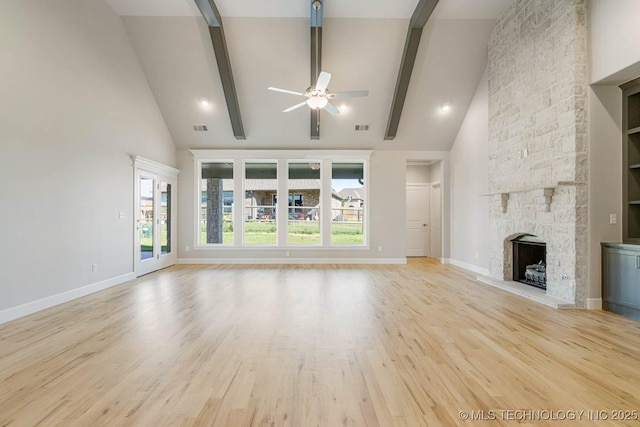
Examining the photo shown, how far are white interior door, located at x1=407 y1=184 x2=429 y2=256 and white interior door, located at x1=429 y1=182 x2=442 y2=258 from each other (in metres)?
0.15

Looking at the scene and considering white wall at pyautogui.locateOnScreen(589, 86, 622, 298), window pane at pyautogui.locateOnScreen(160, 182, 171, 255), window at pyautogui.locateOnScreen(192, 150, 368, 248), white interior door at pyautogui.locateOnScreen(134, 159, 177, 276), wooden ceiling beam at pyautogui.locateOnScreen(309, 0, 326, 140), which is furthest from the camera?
window at pyautogui.locateOnScreen(192, 150, 368, 248)

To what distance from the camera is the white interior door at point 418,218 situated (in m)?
9.38

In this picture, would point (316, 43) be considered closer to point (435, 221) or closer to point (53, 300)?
point (53, 300)

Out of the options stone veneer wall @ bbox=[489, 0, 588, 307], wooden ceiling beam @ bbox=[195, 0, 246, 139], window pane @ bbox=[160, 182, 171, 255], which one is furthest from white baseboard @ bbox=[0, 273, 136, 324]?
stone veneer wall @ bbox=[489, 0, 588, 307]

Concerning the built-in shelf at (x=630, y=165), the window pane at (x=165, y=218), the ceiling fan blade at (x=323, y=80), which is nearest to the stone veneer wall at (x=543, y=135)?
the built-in shelf at (x=630, y=165)

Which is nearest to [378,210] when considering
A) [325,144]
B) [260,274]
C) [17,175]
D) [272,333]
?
[325,144]

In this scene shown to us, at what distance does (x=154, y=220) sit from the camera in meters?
6.83

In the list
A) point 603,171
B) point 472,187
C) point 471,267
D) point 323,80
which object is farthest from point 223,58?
point 471,267

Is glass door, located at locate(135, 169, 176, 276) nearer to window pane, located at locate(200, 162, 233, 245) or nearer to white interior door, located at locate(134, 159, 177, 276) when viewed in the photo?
white interior door, located at locate(134, 159, 177, 276)

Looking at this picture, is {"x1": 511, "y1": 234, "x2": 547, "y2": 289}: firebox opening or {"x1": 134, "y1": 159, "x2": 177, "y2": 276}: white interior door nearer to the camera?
{"x1": 511, "y1": 234, "x2": 547, "y2": 289}: firebox opening

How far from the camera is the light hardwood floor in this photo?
1.89 meters

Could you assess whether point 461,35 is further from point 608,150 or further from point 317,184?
point 317,184

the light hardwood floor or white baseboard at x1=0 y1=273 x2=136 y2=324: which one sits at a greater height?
white baseboard at x1=0 y1=273 x2=136 y2=324

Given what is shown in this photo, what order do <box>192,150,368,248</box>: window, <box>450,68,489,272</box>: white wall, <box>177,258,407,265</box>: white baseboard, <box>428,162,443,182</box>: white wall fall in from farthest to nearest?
<box>428,162,443,182</box>: white wall → <box>192,150,368,248</box>: window → <box>177,258,407,265</box>: white baseboard → <box>450,68,489,272</box>: white wall
